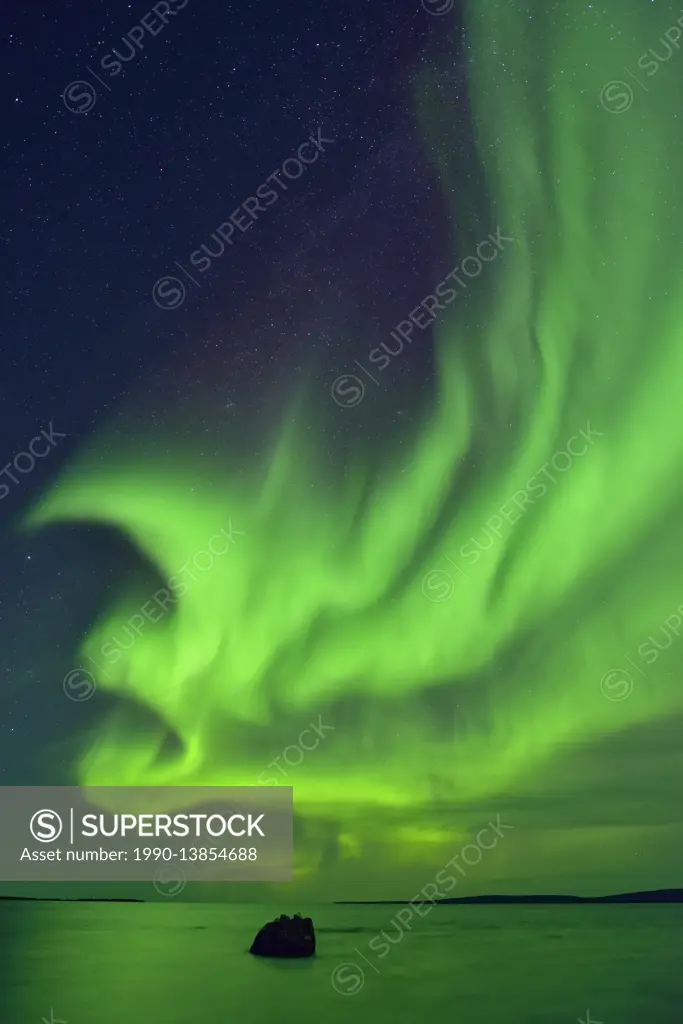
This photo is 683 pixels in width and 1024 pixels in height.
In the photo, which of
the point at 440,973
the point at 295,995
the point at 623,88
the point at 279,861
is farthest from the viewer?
the point at 440,973

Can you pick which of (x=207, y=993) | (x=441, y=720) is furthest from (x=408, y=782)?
(x=207, y=993)

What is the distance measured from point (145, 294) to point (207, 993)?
12.2 feet

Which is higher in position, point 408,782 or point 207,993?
point 408,782

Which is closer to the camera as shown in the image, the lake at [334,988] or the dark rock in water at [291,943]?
the lake at [334,988]

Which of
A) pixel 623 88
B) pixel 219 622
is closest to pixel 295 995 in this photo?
pixel 219 622

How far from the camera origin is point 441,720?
4363mm

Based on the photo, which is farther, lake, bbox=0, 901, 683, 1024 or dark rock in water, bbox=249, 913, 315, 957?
dark rock in water, bbox=249, 913, 315, 957

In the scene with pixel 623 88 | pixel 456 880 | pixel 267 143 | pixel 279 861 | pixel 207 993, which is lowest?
pixel 207 993

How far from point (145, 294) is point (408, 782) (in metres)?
2.42

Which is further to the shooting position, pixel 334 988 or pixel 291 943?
pixel 291 943

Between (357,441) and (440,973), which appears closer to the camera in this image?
(357,441)

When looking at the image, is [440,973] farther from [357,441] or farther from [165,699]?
[357,441]

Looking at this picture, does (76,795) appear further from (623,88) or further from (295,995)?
(623,88)

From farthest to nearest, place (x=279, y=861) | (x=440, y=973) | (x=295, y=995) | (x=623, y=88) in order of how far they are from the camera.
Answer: (x=440, y=973)
(x=295, y=995)
(x=279, y=861)
(x=623, y=88)
